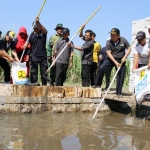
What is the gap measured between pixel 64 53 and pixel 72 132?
9.50 feet

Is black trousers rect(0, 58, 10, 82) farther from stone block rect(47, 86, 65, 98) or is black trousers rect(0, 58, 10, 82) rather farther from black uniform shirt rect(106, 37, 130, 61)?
black uniform shirt rect(106, 37, 130, 61)

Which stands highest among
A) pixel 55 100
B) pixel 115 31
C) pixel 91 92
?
pixel 115 31

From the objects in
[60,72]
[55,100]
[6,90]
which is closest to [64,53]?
[60,72]

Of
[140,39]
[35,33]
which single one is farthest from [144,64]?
[35,33]

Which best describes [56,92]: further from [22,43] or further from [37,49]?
[22,43]

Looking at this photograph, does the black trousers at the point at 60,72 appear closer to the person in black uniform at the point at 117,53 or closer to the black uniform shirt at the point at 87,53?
the black uniform shirt at the point at 87,53

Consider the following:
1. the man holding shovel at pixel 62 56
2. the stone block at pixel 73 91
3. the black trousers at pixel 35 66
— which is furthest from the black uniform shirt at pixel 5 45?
the stone block at pixel 73 91

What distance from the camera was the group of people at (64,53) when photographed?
253 inches

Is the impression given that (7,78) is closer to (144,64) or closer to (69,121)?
(69,121)

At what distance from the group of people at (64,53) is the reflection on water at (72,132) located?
1.18 m

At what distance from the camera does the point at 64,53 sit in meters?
7.16

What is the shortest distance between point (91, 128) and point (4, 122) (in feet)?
4.88

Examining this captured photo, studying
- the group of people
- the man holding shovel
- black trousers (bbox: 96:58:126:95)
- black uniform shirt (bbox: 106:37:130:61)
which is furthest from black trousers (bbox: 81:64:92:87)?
black uniform shirt (bbox: 106:37:130:61)

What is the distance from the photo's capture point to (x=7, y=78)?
23.6ft
